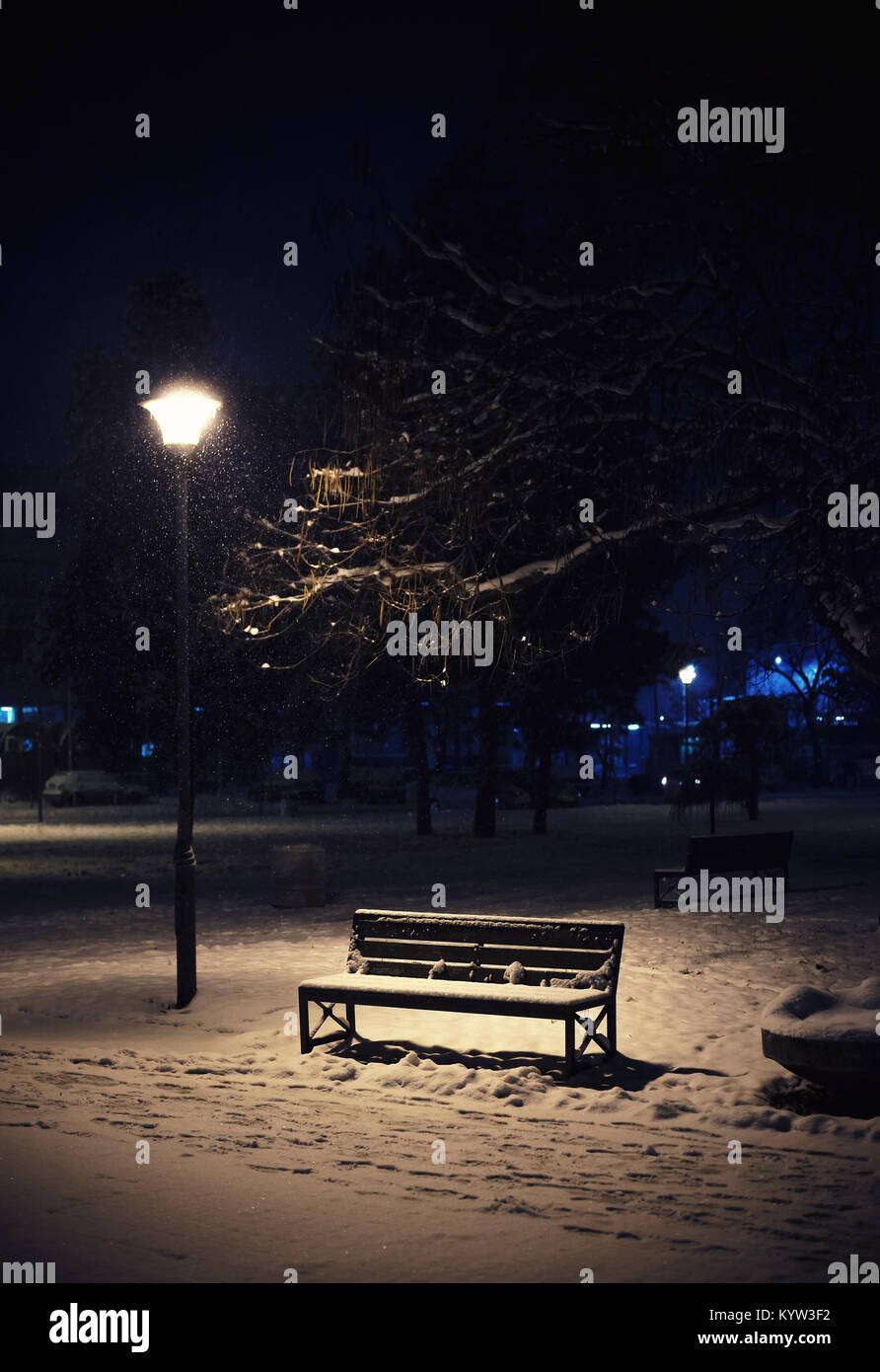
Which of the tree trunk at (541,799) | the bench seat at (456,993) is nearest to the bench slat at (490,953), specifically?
the bench seat at (456,993)

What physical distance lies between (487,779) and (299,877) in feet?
46.0

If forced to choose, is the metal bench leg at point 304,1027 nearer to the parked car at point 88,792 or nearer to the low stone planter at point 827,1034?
the low stone planter at point 827,1034

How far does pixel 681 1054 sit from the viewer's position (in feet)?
27.9

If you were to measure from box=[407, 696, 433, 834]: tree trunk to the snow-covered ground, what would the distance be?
16195mm

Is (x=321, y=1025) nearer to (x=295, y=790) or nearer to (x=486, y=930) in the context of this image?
(x=486, y=930)

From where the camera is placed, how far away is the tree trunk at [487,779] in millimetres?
31375

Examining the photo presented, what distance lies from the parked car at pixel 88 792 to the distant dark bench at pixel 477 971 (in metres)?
44.0

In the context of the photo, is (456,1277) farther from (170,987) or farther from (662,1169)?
(170,987)

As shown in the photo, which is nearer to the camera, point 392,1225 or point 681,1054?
point 392,1225

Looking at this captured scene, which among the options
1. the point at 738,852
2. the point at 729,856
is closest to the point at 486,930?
the point at 729,856

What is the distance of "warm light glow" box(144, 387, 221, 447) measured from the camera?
1088 cm

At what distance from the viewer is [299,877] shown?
17797 mm
